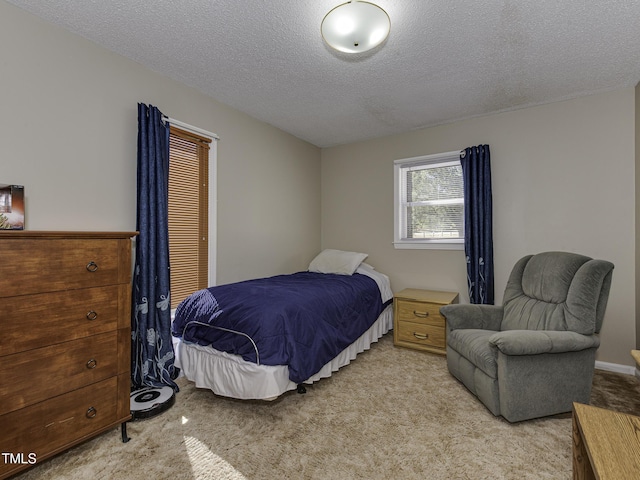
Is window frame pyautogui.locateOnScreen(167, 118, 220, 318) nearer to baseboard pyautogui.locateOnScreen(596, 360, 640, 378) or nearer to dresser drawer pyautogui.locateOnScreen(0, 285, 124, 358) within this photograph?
dresser drawer pyautogui.locateOnScreen(0, 285, 124, 358)

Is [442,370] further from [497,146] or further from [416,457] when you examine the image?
[497,146]

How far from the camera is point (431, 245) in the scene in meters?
3.72

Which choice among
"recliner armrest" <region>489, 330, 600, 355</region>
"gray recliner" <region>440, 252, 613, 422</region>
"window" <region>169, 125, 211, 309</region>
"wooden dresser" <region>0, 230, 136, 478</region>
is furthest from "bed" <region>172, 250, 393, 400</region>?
"recliner armrest" <region>489, 330, 600, 355</region>

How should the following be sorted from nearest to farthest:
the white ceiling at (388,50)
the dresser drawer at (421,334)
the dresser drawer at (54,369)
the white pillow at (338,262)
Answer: the dresser drawer at (54,369), the white ceiling at (388,50), the dresser drawer at (421,334), the white pillow at (338,262)

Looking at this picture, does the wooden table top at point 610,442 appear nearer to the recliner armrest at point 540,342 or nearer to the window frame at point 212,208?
the recliner armrest at point 540,342

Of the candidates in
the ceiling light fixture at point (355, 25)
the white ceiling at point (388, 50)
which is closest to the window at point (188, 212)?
the white ceiling at point (388, 50)

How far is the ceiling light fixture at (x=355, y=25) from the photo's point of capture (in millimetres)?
1669

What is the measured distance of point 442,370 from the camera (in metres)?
2.75

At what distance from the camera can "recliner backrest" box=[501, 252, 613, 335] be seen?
6.59 feet

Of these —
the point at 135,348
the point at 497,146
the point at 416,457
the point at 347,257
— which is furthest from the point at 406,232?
the point at 135,348

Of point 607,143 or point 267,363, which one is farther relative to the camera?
point 607,143

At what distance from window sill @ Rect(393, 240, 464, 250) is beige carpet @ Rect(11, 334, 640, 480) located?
5.34 feet

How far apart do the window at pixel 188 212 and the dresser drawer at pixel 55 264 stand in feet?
3.11

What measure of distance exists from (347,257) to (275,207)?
108cm
